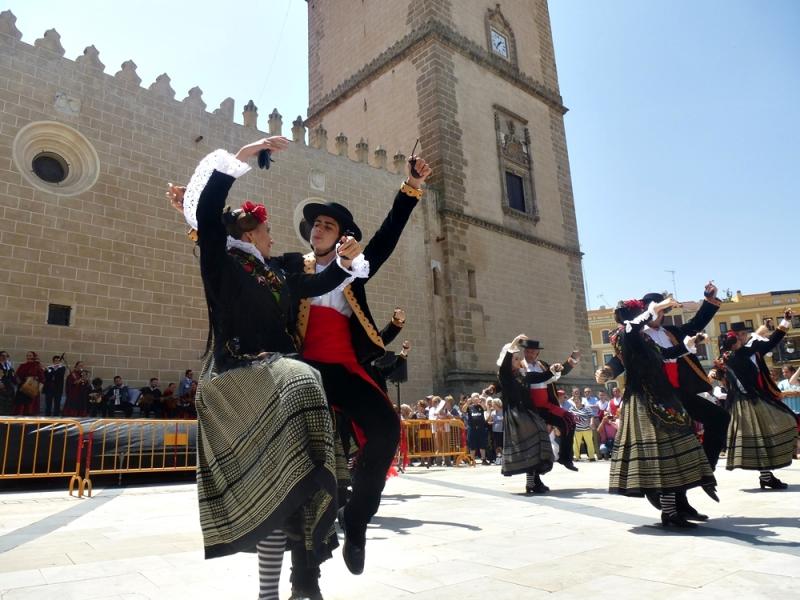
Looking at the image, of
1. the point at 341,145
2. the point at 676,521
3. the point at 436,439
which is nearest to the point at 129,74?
the point at 341,145

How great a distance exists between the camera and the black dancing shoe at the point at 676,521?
4.33 m

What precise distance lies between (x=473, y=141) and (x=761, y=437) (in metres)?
17.3

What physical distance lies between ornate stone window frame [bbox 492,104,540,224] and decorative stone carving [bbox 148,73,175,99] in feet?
39.8

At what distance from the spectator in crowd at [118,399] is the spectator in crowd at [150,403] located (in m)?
0.24

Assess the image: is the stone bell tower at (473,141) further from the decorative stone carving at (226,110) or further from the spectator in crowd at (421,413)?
the spectator in crowd at (421,413)

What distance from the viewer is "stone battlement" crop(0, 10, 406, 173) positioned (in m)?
13.4

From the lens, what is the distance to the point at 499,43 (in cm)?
2464

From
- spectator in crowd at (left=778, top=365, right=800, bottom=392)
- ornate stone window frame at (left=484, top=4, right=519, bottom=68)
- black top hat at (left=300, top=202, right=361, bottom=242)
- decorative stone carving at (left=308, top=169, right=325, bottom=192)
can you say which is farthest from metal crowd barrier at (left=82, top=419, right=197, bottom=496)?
ornate stone window frame at (left=484, top=4, right=519, bottom=68)

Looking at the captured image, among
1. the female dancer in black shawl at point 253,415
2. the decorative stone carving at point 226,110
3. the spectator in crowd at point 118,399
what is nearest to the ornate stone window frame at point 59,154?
the decorative stone carving at point 226,110

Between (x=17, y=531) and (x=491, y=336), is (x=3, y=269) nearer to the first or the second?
(x=17, y=531)

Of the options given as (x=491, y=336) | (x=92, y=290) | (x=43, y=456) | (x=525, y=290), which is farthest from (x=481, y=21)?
(x=43, y=456)

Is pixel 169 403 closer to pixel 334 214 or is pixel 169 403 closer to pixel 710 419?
pixel 710 419

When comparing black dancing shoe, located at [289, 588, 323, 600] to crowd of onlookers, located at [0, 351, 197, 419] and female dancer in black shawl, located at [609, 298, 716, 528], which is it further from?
crowd of onlookers, located at [0, 351, 197, 419]

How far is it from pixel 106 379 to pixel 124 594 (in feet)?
37.5
